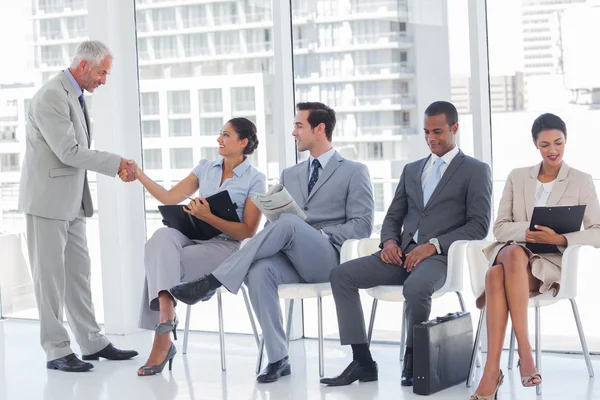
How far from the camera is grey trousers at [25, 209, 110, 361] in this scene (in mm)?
4922

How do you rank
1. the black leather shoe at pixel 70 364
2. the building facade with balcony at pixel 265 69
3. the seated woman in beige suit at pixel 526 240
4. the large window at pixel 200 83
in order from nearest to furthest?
1. the seated woman in beige suit at pixel 526 240
2. the black leather shoe at pixel 70 364
3. the building facade with balcony at pixel 265 69
4. the large window at pixel 200 83

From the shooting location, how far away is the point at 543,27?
16.5 feet

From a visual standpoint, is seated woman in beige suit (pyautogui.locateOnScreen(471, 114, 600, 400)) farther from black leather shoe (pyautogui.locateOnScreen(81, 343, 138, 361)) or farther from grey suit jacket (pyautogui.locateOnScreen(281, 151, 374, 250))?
black leather shoe (pyautogui.locateOnScreen(81, 343, 138, 361))

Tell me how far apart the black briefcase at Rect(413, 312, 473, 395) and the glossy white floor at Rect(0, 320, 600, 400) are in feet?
0.18

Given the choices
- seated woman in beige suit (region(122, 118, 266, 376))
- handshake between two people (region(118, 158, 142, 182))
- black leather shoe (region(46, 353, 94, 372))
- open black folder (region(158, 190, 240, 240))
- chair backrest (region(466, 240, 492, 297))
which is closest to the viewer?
chair backrest (region(466, 240, 492, 297))

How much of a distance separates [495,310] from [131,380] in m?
1.88

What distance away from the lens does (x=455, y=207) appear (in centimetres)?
446

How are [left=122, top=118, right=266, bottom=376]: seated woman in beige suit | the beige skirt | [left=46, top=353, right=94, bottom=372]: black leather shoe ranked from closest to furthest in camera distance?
1. the beige skirt
2. [left=122, top=118, right=266, bottom=376]: seated woman in beige suit
3. [left=46, top=353, right=94, bottom=372]: black leather shoe

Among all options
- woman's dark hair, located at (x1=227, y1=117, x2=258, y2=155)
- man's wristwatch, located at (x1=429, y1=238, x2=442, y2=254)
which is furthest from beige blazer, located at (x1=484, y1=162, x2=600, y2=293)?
woman's dark hair, located at (x1=227, y1=117, x2=258, y2=155)

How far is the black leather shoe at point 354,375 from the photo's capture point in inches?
173

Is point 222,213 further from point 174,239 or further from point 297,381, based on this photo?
point 297,381

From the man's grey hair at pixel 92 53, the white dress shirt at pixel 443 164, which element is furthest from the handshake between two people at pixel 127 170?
the white dress shirt at pixel 443 164

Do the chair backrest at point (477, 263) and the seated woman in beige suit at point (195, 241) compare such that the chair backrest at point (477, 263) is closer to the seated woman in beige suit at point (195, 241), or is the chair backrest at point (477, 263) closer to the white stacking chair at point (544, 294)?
the white stacking chair at point (544, 294)

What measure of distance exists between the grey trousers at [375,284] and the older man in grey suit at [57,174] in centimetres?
140
